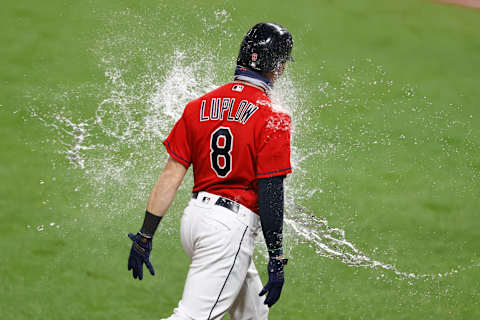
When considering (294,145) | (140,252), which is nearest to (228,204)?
(140,252)

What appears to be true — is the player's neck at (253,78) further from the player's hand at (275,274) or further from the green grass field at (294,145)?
the green grass field at (294,145)

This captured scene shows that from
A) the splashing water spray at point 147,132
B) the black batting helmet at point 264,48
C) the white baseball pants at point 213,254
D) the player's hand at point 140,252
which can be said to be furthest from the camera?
the splashing water spray at point 147,132

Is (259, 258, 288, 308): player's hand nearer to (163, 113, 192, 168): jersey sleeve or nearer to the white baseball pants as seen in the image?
the white baseball pants

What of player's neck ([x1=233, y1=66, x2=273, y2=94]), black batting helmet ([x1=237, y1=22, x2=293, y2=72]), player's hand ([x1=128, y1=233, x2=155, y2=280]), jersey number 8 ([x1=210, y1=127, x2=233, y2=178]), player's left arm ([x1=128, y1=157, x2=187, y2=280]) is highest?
black batting helmet ([x1=237, y1=22, x2=293, y2=72])

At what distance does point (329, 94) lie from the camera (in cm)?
555

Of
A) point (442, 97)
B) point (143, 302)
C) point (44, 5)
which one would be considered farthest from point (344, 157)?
point (44, 5)

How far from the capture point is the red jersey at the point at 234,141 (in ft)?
8.27

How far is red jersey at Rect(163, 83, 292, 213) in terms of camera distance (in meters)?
2.52

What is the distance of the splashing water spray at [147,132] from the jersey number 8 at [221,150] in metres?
2.02

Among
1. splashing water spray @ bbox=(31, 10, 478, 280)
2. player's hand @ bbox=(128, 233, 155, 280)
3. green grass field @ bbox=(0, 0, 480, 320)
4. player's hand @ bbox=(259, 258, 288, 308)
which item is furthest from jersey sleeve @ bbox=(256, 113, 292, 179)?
splashing water spray @ bbox=(31, 10, 478, 280)

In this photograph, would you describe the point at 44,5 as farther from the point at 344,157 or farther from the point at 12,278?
the point at 344,157

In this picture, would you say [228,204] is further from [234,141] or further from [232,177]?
[234,141]

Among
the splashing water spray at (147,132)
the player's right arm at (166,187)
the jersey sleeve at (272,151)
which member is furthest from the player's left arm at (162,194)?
the splashing water spray at (147,132)

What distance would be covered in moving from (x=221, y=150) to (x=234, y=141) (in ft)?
0.25
